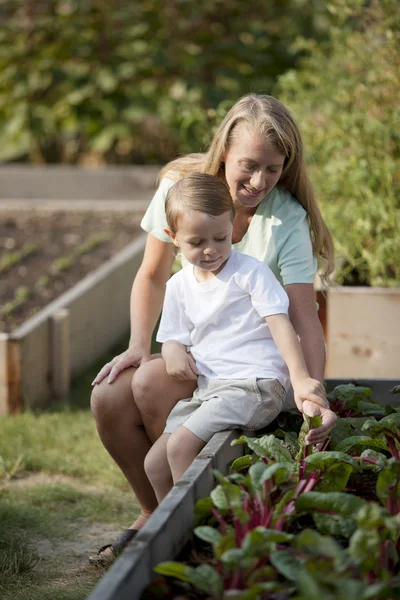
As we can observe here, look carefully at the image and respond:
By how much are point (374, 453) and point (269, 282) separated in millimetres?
515

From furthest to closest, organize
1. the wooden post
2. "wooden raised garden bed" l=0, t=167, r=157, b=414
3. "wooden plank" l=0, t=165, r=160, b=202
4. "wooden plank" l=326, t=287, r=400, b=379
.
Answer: "wooden plank" l=0, t=165, r=160, b=202
the wooden post
"wooden raised garden bed" l=0, t=167, r=157, b=414
"wooden plank" l=326, t=287, r=400, b=379

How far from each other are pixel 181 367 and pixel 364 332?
160cm

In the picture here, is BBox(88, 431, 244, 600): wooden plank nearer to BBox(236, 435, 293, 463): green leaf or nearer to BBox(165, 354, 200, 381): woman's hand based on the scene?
BBox(236, 435, 293, 463): green leaf

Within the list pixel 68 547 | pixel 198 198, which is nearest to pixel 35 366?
pixel 68 547

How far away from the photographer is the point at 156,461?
2445mm

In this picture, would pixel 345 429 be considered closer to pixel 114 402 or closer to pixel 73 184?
pixel 114 402

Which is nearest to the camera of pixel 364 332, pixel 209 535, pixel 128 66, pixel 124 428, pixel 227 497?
pixel 209 535

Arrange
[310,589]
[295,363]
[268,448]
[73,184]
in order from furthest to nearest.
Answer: [73,184], [295,363], [268,448], [310,589]

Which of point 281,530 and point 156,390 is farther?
point 156,390

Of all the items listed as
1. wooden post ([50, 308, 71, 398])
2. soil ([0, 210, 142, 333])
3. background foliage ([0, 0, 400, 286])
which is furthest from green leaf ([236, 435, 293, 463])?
background foliage ([0, 0, 400, 286])

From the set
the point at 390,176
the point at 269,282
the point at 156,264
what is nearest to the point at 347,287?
the point at 390,176

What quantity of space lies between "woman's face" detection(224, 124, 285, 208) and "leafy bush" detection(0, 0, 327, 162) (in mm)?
5517

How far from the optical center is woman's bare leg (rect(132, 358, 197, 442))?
101 inches

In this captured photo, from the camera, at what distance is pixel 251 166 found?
253 cm
